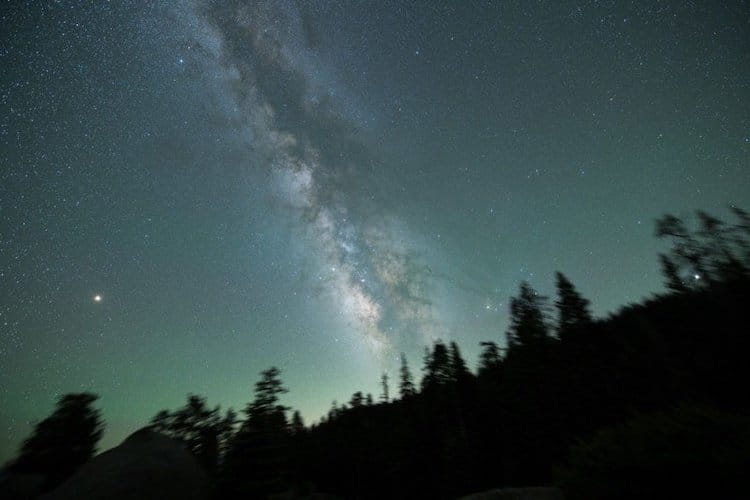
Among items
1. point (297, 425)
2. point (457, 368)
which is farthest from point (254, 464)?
point (297, 425)

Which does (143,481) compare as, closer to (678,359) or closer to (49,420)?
(49,420)

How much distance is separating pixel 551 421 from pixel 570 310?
48.2 feet

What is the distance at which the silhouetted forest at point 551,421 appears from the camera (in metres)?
6.93

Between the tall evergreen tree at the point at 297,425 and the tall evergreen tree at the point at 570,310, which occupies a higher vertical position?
the tall evergreen tree at the point at 570,310

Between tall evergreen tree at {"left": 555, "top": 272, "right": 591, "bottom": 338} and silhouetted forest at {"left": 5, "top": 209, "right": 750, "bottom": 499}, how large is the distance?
0.15 m

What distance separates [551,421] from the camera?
27.3 m

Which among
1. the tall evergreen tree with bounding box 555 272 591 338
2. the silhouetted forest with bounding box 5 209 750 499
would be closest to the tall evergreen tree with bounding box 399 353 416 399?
the silhouetted forest with bounding box 5 209 750 499

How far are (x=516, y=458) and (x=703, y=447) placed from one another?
1161 inches

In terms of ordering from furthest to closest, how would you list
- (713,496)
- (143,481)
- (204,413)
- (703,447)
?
(204,413) < (143,481) < (703,447) < (713,496)

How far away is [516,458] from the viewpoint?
1184 inches

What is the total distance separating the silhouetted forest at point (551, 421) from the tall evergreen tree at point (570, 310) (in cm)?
15

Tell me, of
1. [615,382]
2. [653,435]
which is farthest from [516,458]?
[653,435]

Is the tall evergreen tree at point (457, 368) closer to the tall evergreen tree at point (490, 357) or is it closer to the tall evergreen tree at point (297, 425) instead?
the tall evergreen tree at point (490, 357)

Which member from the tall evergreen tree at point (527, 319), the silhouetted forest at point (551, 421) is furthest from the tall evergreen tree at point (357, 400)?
the tall evergreen tree at point (527, 319)
